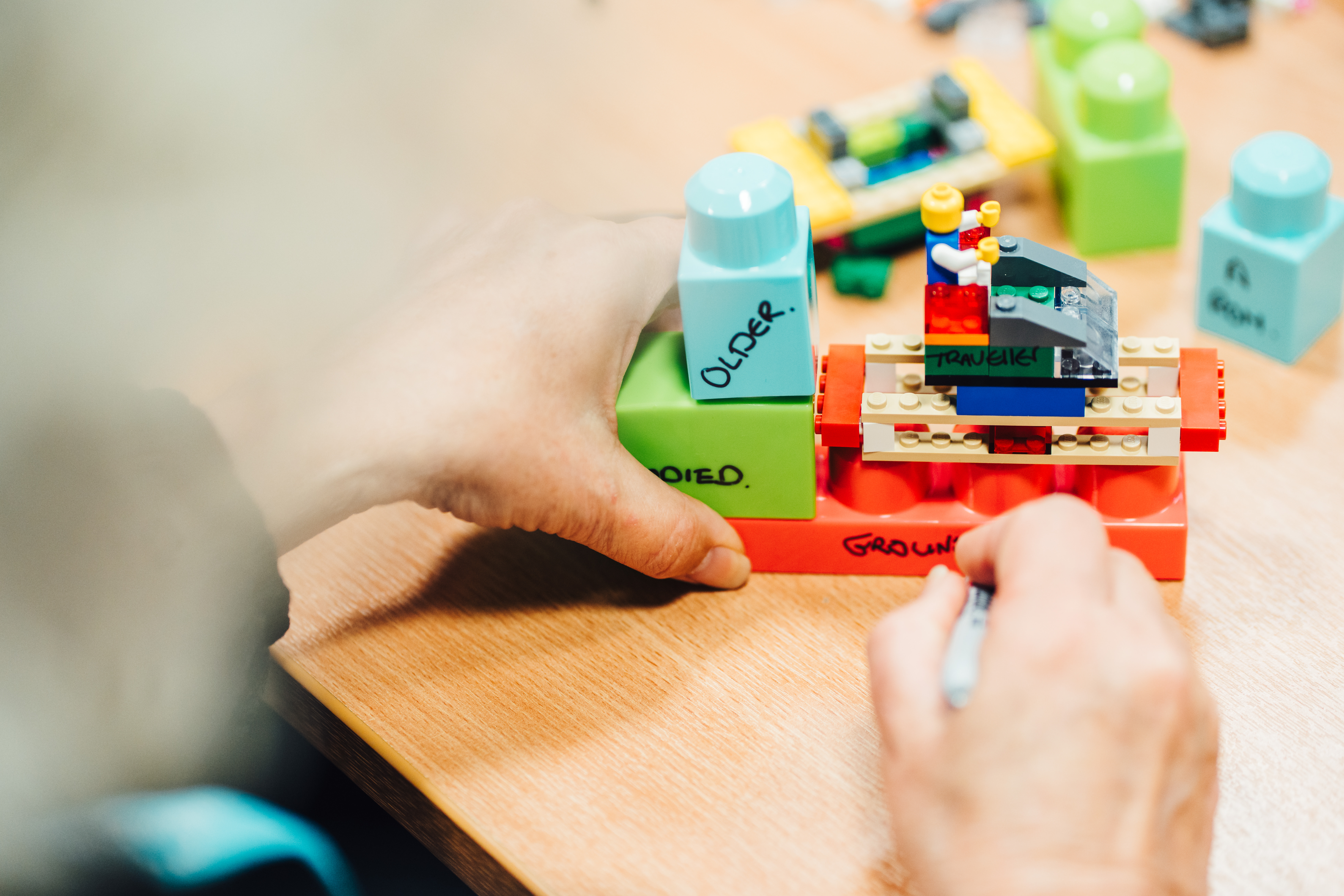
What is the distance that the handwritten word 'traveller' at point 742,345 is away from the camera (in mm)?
503

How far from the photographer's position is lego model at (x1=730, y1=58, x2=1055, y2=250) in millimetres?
722

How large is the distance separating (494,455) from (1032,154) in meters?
0.43

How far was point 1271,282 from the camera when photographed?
0.64 m

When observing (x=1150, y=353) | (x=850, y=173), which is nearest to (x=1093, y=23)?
(x=850, y=173)

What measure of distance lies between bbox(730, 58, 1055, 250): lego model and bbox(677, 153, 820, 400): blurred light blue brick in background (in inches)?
8.0

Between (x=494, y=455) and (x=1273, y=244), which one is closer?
(x=494, y=455)

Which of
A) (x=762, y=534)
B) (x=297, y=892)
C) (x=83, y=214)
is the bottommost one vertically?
(x=297, y=892)

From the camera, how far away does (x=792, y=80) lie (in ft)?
3.01

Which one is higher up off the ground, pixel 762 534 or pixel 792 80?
pixel 792 80

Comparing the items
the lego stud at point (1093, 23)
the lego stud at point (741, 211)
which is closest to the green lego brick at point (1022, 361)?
the lego stud at point (741, 211)

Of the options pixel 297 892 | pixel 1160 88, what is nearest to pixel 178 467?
pixel 297 892

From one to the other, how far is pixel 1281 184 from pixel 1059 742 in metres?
0.38

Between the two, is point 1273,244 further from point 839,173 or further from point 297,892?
point 297,892

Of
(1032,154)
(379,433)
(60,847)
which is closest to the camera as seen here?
(60,847)
